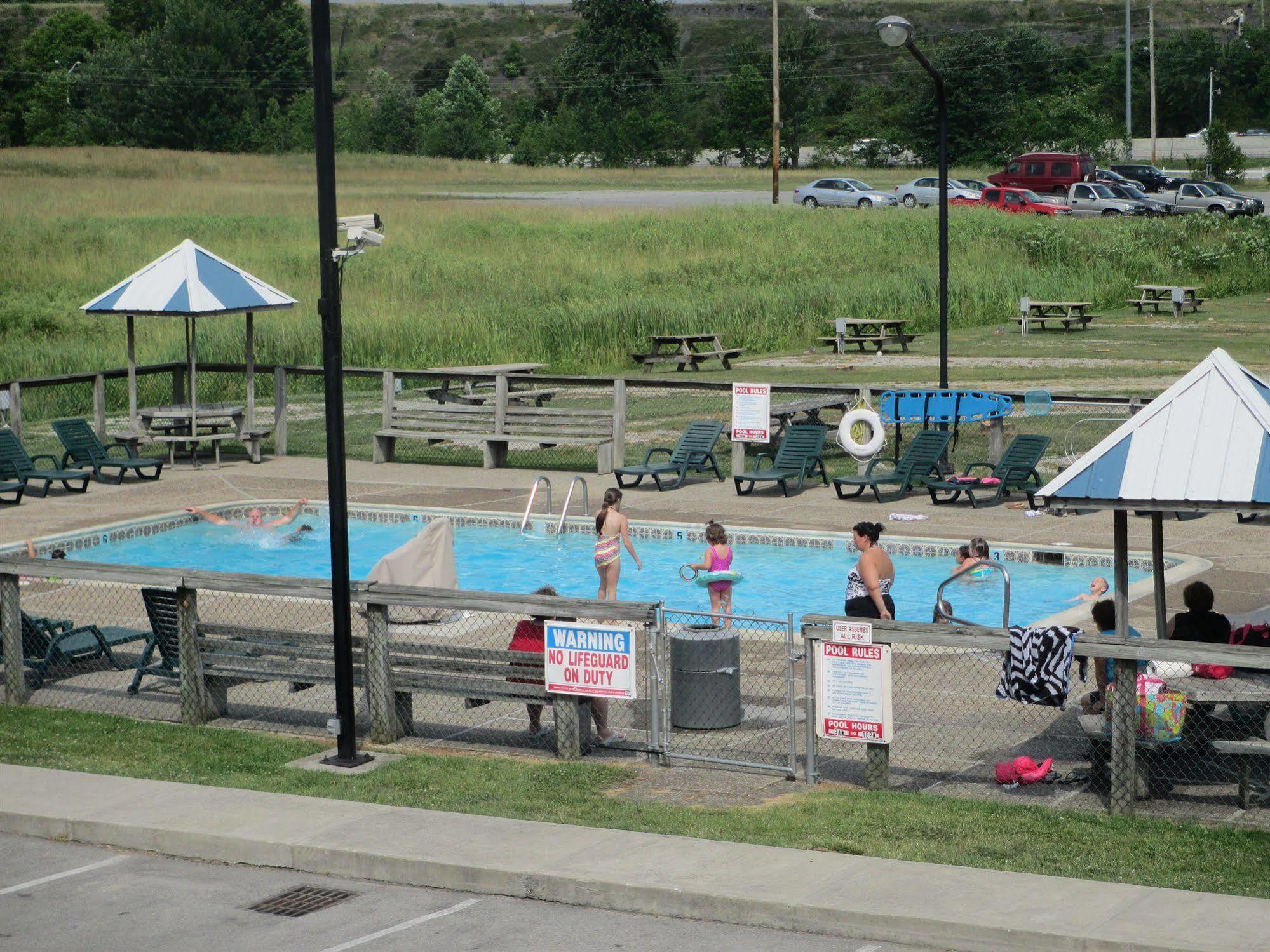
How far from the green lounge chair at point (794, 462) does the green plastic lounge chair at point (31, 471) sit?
9.36 metres

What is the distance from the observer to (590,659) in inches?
431

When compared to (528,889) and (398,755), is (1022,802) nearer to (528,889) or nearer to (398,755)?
(528,889)

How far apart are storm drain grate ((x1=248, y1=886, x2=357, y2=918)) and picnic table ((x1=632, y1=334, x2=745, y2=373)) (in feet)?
85.0

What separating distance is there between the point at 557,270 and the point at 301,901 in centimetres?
4008

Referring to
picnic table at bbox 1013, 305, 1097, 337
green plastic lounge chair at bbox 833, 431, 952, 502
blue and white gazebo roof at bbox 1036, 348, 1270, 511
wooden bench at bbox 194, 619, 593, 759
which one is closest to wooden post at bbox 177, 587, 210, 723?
wooden bench at bbox 194, 619, 593, 759

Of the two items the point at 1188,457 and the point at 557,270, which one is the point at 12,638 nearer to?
the point at 1188,457

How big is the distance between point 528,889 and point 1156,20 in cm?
18203

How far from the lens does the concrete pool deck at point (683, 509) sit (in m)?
17.7

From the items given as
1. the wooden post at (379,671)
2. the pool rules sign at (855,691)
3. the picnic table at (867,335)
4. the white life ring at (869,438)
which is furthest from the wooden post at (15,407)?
the pool rules sign at (855,691)

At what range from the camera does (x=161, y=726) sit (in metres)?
12.5

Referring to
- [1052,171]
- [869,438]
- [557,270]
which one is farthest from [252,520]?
[1052,171]

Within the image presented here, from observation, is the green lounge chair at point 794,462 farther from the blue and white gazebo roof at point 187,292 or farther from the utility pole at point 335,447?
the utility pole at point 335,447

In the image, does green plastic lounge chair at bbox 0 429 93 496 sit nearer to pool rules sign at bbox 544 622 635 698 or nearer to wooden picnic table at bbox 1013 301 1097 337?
pool rules sign at bbox 544 622 635 698

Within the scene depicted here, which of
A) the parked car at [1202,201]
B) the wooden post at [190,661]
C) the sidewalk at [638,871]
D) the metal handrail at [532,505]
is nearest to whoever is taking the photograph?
the sidewalk at [638,871]
